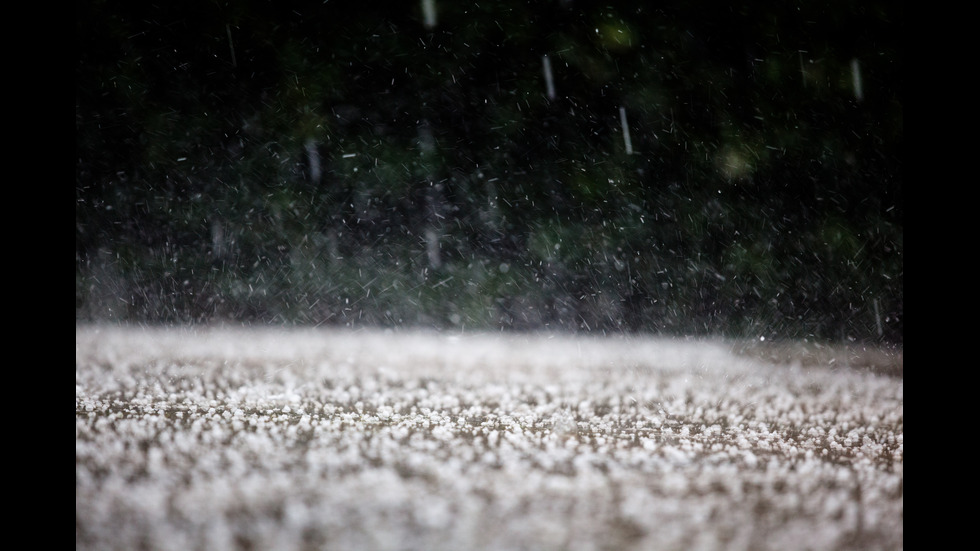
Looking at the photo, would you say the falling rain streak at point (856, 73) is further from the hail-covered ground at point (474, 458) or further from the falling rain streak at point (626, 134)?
the hail-covered ground at point (474, 458)

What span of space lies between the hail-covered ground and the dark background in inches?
59.1

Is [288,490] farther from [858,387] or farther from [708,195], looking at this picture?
[708,195]

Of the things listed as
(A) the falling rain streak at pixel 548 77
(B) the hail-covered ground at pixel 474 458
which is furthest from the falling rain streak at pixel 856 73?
(B) the hail-covered ground at pixel 474 458

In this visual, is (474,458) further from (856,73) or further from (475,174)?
(856,73)

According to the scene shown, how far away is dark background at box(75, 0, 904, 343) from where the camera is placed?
429 cm

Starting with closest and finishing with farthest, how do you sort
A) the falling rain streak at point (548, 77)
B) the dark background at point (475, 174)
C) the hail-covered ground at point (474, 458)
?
the hail-covered ground at point (474, 458) → the dark background at point (475, 174) → the falling rain streak at point (548, 77)

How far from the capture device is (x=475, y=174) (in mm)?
4719

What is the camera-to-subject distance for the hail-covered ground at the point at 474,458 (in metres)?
1.14

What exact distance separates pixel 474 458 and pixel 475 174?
11.0ft

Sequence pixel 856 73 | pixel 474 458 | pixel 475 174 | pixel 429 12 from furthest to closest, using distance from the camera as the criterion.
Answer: pixel 475 174, pixel 429 12, pixel 856 73, pixel 474 458

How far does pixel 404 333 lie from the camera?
168 inches

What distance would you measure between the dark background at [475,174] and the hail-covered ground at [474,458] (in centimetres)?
150

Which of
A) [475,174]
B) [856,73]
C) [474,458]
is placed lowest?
[474,458]

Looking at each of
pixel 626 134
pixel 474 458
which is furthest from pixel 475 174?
pixel 474 458
